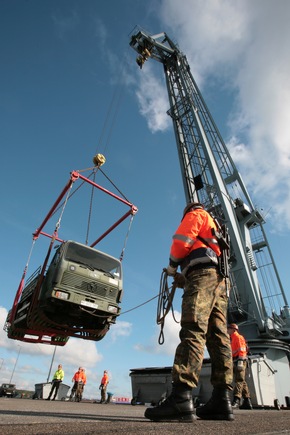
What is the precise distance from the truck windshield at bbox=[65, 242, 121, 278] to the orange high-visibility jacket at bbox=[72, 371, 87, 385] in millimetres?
10272

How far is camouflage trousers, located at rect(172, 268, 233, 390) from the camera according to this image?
7.31 feet

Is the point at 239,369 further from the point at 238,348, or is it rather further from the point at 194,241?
the point at 194,241

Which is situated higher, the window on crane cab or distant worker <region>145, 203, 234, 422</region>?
the window on crane cab

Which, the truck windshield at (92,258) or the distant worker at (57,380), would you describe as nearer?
the truck windshield at (92,258)

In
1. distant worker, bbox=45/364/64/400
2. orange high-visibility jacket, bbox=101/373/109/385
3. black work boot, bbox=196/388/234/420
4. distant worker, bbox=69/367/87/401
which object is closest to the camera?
black work boot, bbox=196/388/234/420

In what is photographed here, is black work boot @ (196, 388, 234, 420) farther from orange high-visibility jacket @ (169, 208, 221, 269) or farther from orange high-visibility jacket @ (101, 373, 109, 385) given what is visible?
orange high-visibility jacket @ (101, 373, 109, 385)

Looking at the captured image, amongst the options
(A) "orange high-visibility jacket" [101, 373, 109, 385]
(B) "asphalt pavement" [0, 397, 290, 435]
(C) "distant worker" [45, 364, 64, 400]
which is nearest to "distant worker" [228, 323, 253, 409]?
(B) "asphalt pavement" [0, 397, 290, 435]

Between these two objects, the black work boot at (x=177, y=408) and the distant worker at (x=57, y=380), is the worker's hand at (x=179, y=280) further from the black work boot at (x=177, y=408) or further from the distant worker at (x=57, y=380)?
the distant worker at (x=57, y=380)

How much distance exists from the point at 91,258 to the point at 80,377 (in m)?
10.6

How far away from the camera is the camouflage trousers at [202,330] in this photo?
2.23 m

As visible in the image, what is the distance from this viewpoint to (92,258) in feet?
22.7

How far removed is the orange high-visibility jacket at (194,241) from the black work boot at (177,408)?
97cm

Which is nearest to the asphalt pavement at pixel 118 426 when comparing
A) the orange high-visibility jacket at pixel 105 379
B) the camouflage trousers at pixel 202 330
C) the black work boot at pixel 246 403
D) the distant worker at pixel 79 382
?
the camouflage trousers at pixel 202 330

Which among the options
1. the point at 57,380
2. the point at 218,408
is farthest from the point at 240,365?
the point at 57,380
